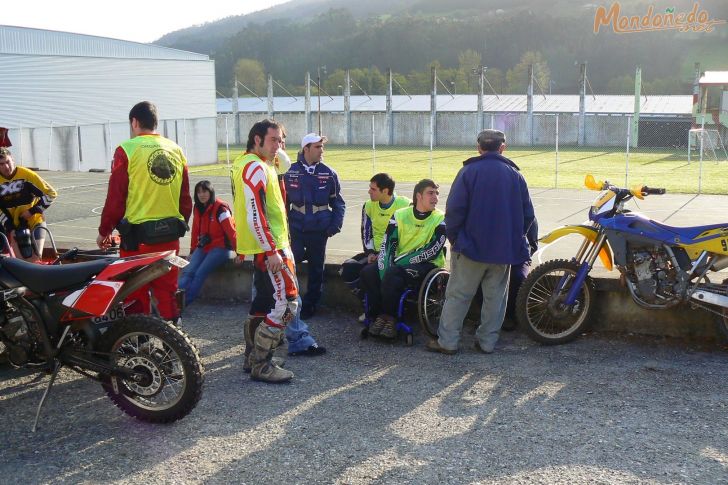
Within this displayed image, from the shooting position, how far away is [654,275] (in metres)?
6.20

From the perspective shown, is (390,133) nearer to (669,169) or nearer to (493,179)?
(669,169)

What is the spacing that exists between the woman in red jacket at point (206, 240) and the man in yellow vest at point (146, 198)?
1.88m

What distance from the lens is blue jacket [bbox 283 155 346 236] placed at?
739 cm

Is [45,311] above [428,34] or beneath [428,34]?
beneath

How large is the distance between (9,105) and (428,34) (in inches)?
4636

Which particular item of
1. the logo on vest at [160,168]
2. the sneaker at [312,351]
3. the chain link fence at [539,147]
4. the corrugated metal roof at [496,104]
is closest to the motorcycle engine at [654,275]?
the sneaker at [312,351]

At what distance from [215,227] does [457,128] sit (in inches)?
1965

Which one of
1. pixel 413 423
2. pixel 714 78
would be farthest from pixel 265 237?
pixel 714 78

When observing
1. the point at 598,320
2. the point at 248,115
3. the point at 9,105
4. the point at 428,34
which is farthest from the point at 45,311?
the point at 428,34

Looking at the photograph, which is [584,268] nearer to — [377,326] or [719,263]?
[719,263]

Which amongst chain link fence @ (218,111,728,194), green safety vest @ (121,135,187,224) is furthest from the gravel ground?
chain link fence @ (218,111,728,194)

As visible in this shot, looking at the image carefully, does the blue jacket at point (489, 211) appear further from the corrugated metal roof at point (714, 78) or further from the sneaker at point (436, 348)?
the corrugated metal roof at point (714, 78)

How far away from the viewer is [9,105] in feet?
128

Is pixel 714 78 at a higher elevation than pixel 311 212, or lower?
higher
